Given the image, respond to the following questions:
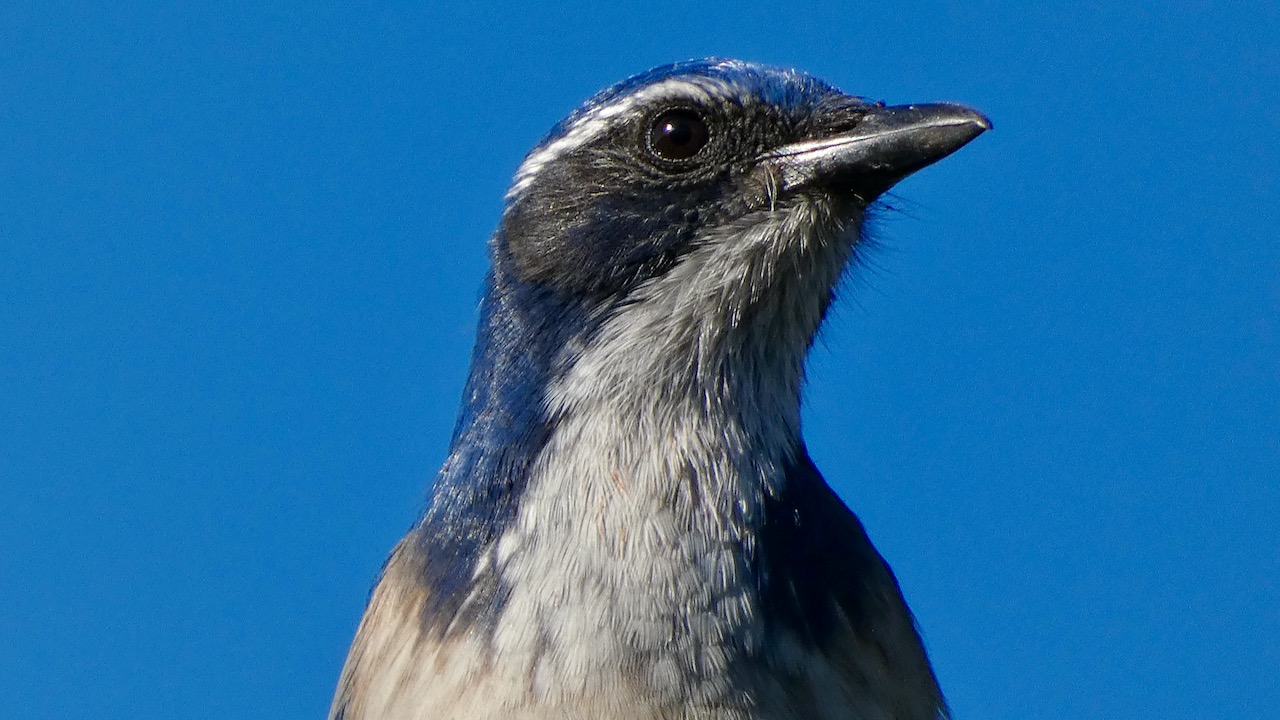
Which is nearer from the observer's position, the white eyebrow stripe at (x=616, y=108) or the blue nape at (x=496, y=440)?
the blue nape at (x=496, y=440)

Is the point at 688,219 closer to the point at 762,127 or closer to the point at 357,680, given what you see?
the point at 762,127

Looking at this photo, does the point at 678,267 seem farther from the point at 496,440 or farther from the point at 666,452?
the point at 496,440

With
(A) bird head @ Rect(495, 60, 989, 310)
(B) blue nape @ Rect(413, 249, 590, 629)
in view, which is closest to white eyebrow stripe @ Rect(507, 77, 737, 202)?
(A) bird head @ Rect(495, 60, 989, 310)

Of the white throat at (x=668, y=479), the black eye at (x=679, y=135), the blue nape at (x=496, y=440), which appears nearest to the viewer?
the white throat at (x=668, y=479)

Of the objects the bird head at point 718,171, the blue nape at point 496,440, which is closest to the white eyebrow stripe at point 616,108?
the bird head at point 718,171

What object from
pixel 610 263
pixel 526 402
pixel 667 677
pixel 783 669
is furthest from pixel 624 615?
pixel 610 263

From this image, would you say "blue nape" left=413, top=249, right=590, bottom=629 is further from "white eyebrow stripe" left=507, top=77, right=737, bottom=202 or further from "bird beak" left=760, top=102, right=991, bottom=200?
"bird beak" left=760, top=102, right=991, bottom=200

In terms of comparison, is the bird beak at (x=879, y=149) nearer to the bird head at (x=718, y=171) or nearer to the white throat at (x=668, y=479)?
the bird head at (x=718, y=171)
